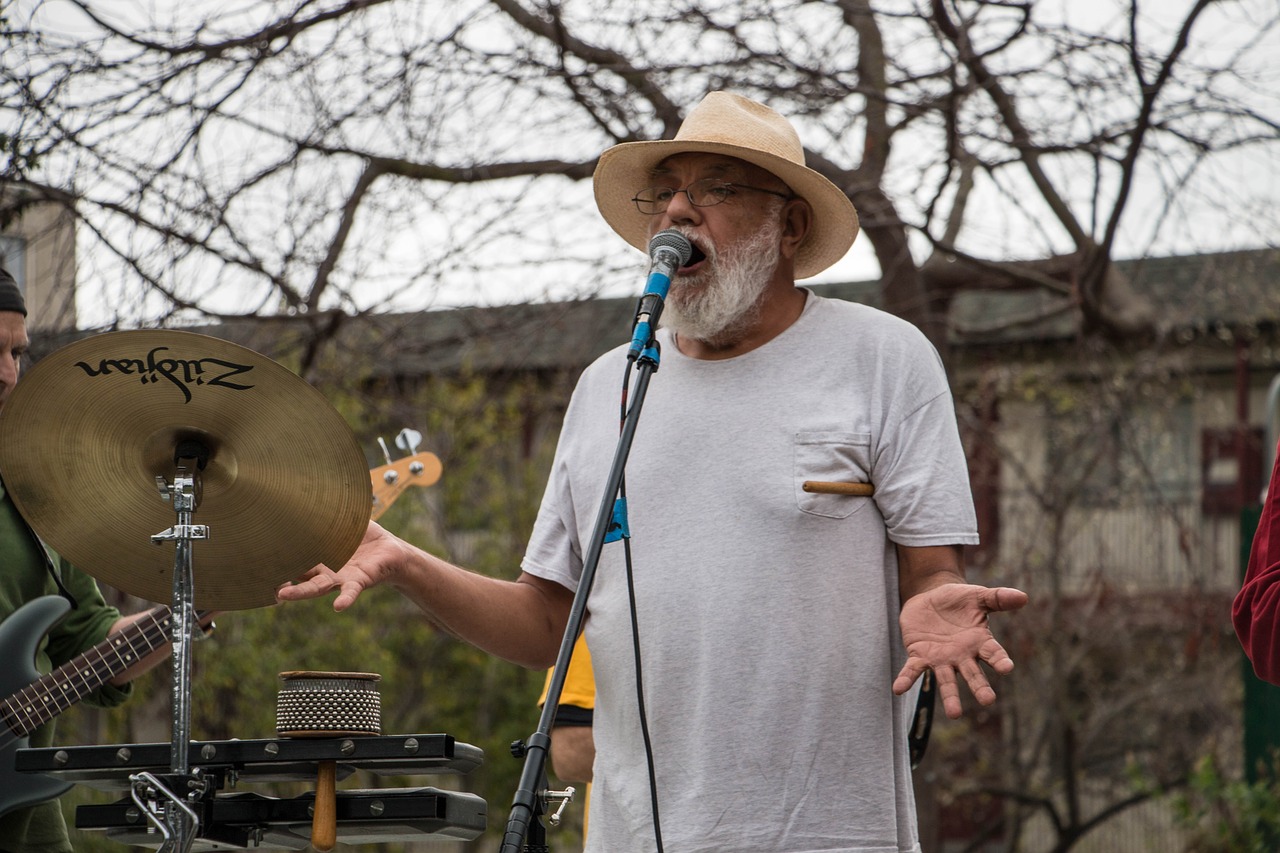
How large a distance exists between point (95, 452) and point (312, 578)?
48cm

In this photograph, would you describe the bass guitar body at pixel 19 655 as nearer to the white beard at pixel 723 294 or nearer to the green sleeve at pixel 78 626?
the green sleeve at pixel 78 626

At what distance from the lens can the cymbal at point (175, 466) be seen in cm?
Answer: 272

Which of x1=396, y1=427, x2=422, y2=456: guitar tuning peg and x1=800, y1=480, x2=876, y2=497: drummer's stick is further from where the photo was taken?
x1=396, y1=427, x2=422, y2=456: guitar tuning peg

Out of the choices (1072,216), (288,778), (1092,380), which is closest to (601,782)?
(288,778)

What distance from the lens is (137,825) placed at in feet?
9.23

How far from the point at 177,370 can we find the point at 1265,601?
6.29ft

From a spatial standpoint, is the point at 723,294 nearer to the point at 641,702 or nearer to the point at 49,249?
the point at 641,702

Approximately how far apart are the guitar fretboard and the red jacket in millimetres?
2452

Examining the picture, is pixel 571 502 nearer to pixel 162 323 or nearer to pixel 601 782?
pixel 601 782

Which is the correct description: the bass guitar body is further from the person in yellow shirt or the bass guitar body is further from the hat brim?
the hat brim

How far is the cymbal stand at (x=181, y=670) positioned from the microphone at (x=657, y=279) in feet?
2.86

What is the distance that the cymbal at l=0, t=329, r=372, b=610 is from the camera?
272 centimetres

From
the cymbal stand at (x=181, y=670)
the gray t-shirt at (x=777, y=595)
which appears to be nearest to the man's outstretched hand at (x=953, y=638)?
the gray t-shirt at (x=777, y=595)

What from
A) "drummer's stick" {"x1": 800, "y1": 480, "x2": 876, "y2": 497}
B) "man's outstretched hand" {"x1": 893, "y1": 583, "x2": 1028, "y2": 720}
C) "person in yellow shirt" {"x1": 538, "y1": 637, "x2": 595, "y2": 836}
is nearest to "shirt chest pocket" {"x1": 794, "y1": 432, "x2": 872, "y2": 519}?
"drummer's stick" {"x1": 800, "y1": 480, "x2": 876, "y2": 497}
